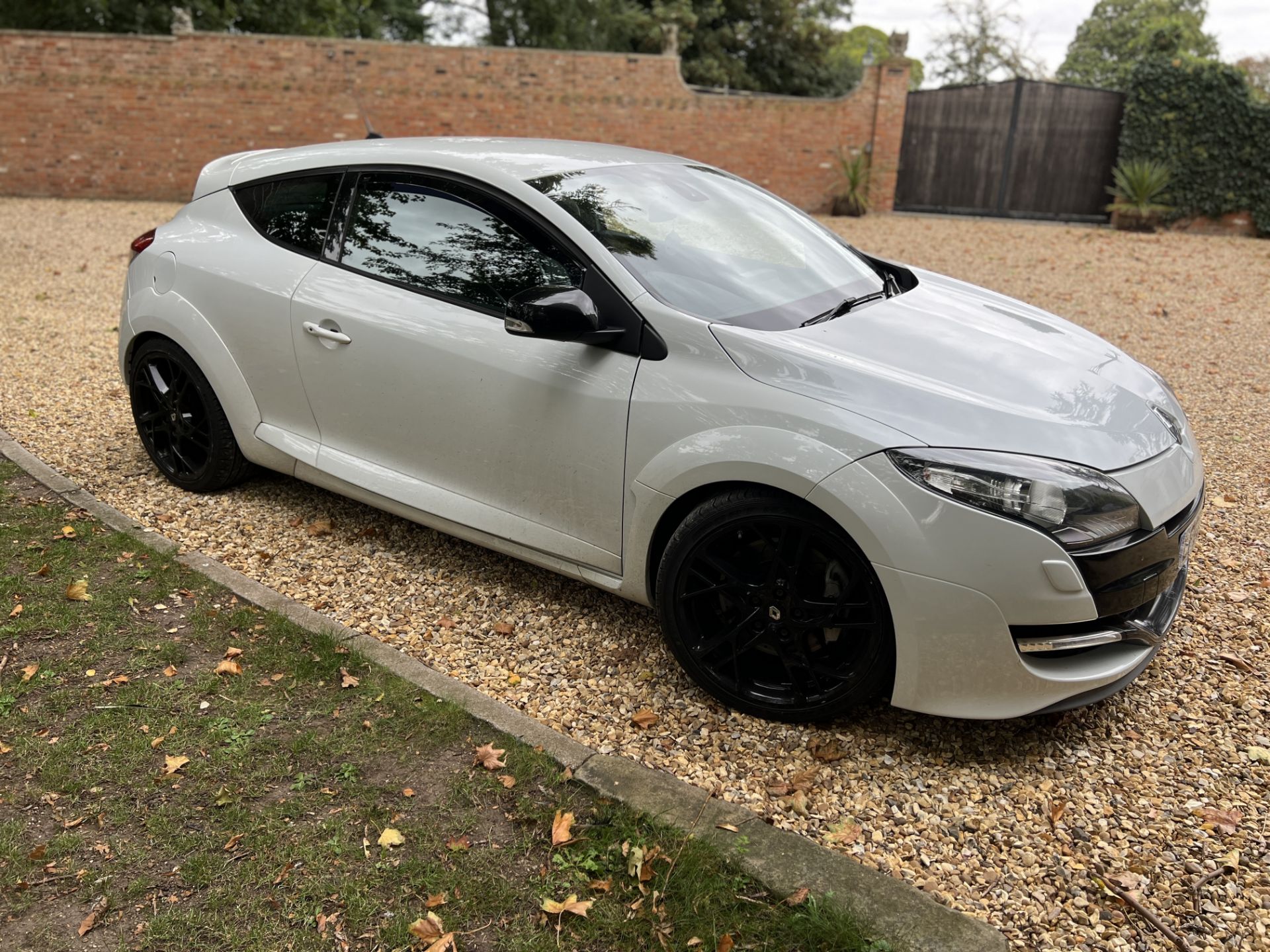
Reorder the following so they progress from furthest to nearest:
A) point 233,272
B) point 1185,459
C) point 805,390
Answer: point 233,272 < point 1185,459 < point 805,390

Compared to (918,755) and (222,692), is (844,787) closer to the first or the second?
(918,755)

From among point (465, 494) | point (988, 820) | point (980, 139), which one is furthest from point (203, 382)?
point (980, 139)

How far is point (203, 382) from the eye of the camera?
4.27 meters

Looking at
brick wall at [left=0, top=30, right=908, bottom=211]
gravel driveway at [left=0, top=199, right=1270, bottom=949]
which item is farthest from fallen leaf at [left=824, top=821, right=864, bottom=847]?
brick wall at [left=0, top=30, right=908, bottom=211]

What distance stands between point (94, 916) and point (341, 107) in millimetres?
15756

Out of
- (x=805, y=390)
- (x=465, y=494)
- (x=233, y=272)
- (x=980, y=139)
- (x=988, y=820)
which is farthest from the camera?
(x=980, y=139)

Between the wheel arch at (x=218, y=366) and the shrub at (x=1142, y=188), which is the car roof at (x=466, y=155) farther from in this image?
the shrub at (x=1142, y=188)

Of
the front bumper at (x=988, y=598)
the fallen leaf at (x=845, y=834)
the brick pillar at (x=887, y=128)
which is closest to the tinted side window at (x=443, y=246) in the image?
the front bumper at (x=988, y=598)

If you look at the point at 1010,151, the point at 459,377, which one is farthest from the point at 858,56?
the point at 459,377

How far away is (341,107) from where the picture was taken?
15.8m

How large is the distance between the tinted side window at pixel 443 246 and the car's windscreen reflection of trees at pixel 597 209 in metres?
0.15

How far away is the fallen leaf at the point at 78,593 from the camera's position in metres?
3.61

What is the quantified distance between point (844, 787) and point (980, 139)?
53.8ft

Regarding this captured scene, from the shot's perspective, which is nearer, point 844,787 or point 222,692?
point 844,787
